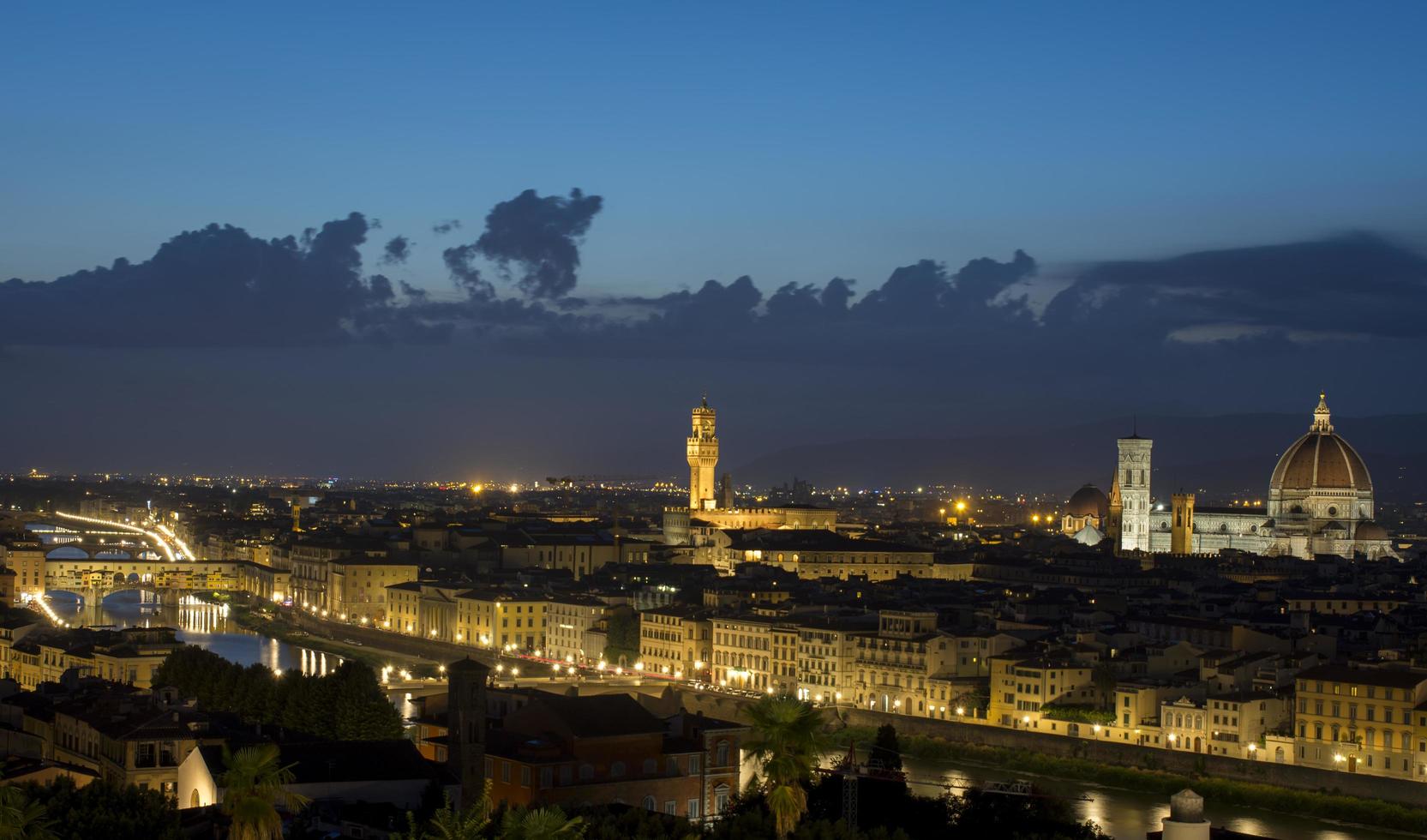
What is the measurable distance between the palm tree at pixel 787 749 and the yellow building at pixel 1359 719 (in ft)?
43.6

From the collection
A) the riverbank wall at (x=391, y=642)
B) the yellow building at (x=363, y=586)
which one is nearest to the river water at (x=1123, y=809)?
the riverbank wall at (x=391, y=642)

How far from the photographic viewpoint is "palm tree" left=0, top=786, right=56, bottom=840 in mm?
17281

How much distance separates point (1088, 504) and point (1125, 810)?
59.9 metres

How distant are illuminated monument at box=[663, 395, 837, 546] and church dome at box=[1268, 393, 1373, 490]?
17.0 metres

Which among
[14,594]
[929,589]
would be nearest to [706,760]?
[929,589]

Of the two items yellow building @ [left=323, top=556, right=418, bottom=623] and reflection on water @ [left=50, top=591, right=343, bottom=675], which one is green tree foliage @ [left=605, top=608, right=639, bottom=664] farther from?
yellow building @ [left=323, top=556, right=418, bottom=623]

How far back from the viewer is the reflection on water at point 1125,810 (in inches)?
1175

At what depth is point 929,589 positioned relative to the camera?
187 feet

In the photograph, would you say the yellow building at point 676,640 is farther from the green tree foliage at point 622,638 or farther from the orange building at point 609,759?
the orange building at point 609,759

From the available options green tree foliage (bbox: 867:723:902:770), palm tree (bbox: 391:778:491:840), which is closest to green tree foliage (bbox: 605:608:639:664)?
green tree foliage (bbox: 867:723:902:770)

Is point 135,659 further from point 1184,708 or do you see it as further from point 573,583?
point 573,583

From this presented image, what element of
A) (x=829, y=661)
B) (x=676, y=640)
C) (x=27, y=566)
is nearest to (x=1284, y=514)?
(x=676, y=640)

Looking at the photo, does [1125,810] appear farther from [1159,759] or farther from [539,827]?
[539,827]

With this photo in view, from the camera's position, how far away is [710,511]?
8412 cm
